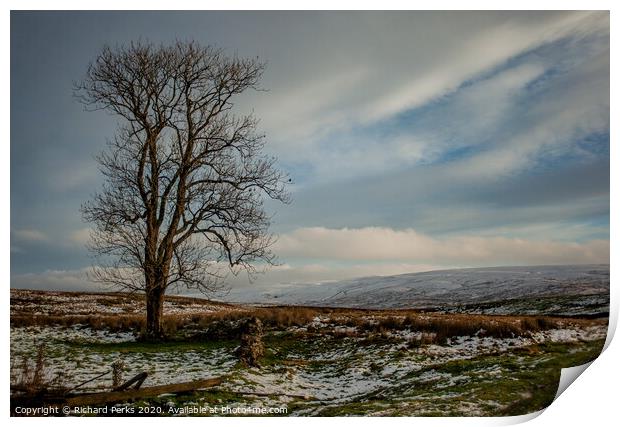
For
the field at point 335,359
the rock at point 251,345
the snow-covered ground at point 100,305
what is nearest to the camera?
the field at point 335,359

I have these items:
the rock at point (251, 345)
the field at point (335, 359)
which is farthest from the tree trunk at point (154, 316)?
the rock at point (251, 345)

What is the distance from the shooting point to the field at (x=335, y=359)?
8.94 metres

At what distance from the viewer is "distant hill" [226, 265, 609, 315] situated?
10.6 metres

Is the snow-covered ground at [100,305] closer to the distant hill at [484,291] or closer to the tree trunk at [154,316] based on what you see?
the tree trunk at [154,316]

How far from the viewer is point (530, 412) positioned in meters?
9.03

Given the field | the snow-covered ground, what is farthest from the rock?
the snow-covered ground

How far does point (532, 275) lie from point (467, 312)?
262cm

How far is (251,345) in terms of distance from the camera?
1133 cm

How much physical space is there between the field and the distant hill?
368 mm

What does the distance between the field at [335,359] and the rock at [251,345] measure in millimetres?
245

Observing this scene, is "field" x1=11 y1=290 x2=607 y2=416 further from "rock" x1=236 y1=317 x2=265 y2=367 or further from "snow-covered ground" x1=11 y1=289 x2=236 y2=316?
"snow-covered ground" x1=11 y1=289 x2=236 y2=316

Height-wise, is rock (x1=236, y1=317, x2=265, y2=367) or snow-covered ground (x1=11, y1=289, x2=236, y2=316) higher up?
snow-covered ground (x1=11, y1=289, x2=236, y2=316)
